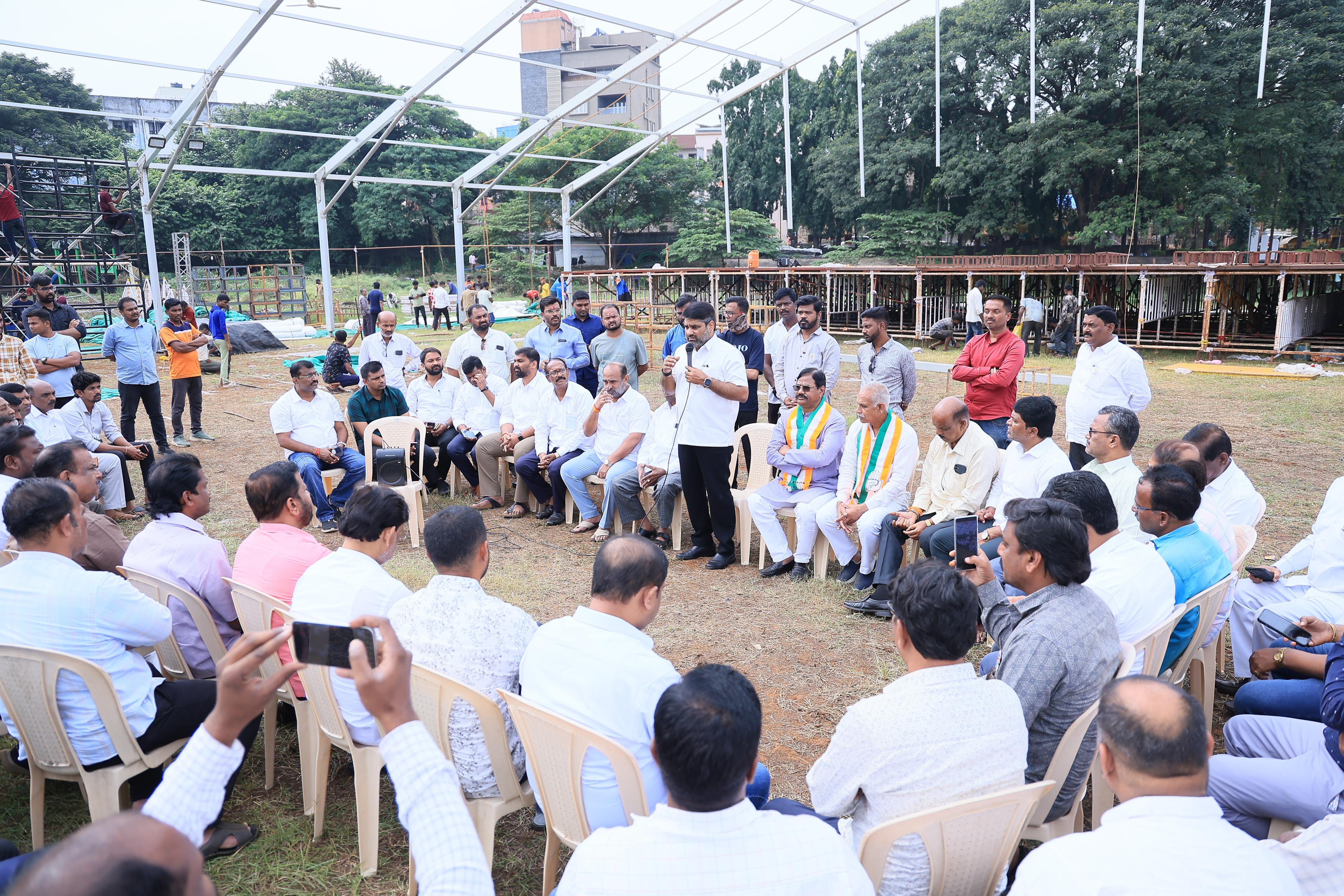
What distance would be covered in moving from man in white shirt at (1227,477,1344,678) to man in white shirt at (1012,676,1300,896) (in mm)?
2341

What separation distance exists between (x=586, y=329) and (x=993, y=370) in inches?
167

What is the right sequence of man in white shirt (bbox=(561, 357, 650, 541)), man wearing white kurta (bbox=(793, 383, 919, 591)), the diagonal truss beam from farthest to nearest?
the diagonal truss beam < man in white shirt (bbox=(561, 357, 650, 541)) < man wearing white kurta (bbox=(793, 383, 919, 591))

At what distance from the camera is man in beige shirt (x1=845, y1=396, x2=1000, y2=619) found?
4.89 metres

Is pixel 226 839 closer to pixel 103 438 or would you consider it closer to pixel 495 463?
pixel 495 463

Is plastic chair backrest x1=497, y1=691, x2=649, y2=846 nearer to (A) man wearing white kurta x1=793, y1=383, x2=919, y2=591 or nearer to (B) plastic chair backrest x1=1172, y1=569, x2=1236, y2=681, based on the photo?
(B) plastic chair backrest x1=1172, y1=569, x2=1236, y2=681

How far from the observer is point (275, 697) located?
315 cm

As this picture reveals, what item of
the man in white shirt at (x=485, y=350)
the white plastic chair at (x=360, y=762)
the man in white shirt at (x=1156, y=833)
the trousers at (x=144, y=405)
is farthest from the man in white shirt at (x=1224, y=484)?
the trousers at (x=144, y=405)

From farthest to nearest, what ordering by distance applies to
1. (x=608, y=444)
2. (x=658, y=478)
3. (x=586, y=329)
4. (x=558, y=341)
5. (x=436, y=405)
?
(x=586, y=329) < (x=558, y=341) < (x=436, y=405) < (x=608, y=444) < (x=658, y=478)

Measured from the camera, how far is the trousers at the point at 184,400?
390 inches

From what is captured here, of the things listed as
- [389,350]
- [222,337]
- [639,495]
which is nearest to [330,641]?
[639,495]

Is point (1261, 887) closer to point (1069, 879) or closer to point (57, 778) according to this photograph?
point (1069, 879)

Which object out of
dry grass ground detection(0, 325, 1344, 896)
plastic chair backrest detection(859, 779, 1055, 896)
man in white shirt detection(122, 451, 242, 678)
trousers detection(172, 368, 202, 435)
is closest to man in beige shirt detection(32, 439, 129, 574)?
man in white shirt detection(122, 451, 242, 678)

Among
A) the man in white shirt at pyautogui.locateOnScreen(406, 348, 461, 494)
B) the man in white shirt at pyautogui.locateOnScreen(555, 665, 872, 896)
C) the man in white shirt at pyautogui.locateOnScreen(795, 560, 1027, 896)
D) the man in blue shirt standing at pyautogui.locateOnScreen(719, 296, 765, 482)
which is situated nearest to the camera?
the man in white shirt at pyautogui.locateOnScreen(555, 665, 872, 896)

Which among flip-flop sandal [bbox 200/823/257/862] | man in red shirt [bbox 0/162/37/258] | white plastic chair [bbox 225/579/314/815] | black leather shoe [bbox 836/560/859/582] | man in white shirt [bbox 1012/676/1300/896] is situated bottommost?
flip-flop sandal [bbox 200/823/257/862]
